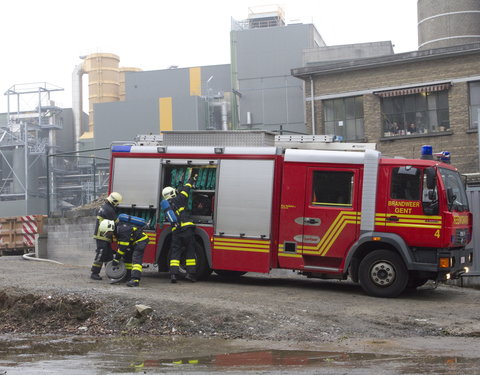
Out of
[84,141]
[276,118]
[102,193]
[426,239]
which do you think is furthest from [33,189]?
[426,239]

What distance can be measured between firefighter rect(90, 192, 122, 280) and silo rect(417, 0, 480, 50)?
26.3 metres

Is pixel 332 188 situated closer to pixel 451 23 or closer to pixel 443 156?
pixel 443 156

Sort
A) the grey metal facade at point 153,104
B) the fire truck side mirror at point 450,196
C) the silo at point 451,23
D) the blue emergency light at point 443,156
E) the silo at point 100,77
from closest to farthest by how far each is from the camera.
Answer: the fire truck side mirror at point 450,196 → the blue emergency light at point 443,156 → the silo at point 451,23 → the grey metal facade at point 153,104 → the silo at point 100,77

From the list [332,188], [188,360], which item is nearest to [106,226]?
[332,188]

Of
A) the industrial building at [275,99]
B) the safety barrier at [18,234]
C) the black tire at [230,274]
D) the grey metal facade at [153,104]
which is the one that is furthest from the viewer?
the grey metal facade at [153,104]

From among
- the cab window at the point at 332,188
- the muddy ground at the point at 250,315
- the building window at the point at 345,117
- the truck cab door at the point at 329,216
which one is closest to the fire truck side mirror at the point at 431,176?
the truck cab door at the point at 329,216

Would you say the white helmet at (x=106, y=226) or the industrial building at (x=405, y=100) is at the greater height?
the industrial building at (x=405, y=100)

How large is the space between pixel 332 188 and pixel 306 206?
1.90 ft

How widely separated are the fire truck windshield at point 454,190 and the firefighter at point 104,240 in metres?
6.13

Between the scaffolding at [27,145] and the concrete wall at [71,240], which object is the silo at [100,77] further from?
the concrete wall at [71,240]

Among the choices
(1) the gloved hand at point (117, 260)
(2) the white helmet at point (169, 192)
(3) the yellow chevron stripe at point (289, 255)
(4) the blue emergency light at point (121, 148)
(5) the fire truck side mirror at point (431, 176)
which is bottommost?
(1) the gloved hand at point (117, 260)

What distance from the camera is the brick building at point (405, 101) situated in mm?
28125

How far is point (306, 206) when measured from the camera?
12.6 metres

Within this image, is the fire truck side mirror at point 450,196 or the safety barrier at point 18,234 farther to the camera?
the safety barrier at point 18,234
